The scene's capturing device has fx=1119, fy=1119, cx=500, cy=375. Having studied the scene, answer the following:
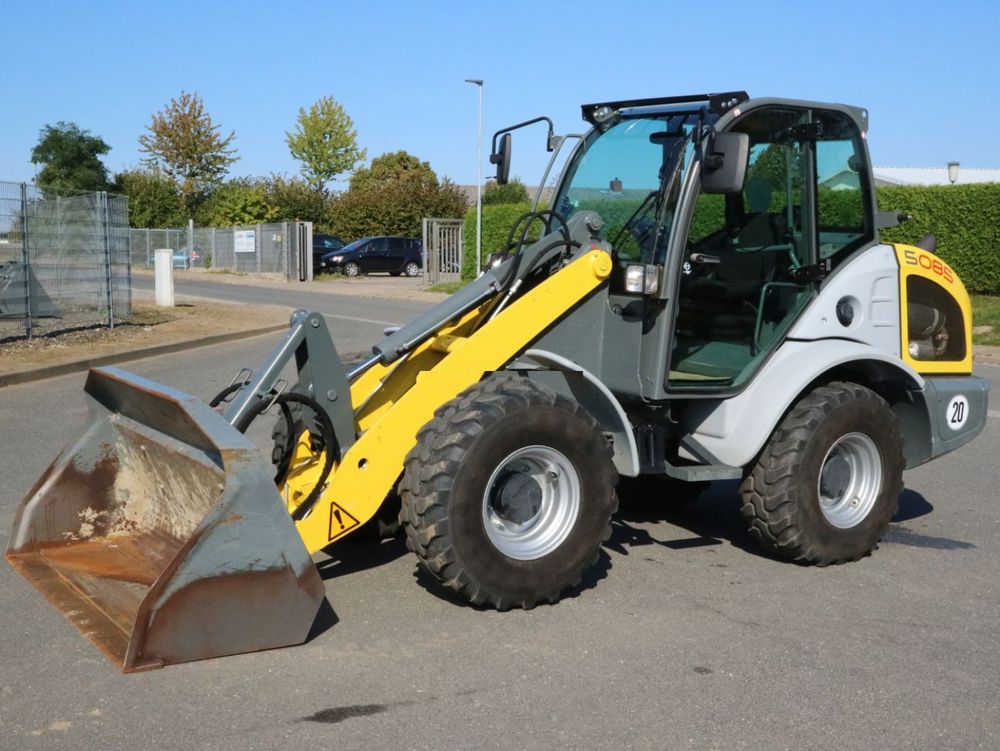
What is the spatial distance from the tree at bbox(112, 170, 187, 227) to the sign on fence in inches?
553

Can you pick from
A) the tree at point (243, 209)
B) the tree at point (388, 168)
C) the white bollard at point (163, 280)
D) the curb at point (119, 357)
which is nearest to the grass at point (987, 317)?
the curb at point (119, 357)

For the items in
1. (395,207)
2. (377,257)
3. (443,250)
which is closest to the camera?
(443,250)

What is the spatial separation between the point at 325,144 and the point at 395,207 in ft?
55.8

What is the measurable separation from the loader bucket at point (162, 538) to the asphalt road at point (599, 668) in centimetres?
13

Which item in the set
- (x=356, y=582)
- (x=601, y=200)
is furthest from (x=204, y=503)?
(x=601, y=200)

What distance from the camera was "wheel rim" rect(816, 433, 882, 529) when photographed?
5.93 meters

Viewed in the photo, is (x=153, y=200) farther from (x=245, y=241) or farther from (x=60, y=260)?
(x=60, y=260)

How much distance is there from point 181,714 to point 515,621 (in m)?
1.57

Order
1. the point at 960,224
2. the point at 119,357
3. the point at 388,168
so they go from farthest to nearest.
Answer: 1. the point at 388,168
2. the point at 960,224
3. the point at 119,357

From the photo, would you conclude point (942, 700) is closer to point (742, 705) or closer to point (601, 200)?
point (742, 705)

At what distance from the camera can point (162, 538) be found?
5.26 m

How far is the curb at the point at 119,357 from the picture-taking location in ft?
41.6

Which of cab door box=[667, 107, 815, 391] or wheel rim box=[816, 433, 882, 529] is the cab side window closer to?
cab door box=[667, 107, 815, 391]

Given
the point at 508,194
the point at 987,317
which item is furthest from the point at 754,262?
the point at 508,194
